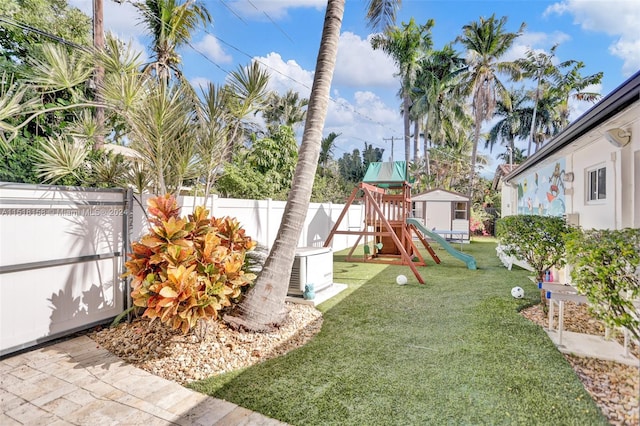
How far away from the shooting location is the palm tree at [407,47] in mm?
20250

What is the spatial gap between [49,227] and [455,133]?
2896 centimetres

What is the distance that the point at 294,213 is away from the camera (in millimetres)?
4102

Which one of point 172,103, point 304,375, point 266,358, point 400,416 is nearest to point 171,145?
point 172,103

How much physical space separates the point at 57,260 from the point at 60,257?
1.8 inches

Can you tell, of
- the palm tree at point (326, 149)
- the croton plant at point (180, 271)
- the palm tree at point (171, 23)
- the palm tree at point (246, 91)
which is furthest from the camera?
the palm tree at point (326, 149)

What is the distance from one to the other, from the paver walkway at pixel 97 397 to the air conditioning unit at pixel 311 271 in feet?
8.76

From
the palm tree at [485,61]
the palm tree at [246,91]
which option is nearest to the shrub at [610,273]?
the palm tree at [246,91]

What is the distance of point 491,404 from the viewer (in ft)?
8.11

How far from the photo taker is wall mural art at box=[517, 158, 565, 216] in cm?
674

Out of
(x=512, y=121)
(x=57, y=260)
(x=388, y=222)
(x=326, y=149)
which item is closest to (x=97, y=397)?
(x=57, y=260)

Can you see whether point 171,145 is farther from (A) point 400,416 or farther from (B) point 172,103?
(A) point 400,416

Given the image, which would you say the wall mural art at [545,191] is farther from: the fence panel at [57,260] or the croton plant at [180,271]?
the fence panel at [57,260]

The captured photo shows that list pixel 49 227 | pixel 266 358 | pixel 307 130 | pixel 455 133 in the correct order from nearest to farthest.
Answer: pixel 266 358 → pixel 49 227 → pixel 307 130 → pixel 455 133

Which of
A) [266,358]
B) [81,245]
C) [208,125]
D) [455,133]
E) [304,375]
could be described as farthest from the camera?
[455,133]
